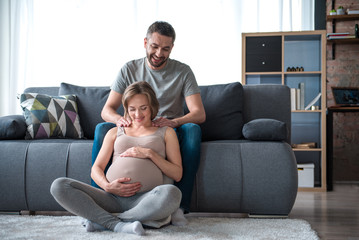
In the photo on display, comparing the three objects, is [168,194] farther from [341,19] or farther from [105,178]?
[341,19]

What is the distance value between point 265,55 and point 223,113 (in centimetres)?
142

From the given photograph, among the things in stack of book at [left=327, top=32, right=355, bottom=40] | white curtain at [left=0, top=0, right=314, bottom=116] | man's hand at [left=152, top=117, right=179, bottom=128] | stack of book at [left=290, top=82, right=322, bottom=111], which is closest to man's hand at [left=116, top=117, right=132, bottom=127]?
man's hand at [left=152, top=117, right=179, bottom=128]

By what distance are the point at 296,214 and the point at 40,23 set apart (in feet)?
11.9

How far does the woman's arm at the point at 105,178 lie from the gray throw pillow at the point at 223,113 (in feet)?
2.66

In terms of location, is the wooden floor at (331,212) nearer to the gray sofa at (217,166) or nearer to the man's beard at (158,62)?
the gray sofa at (217,166)

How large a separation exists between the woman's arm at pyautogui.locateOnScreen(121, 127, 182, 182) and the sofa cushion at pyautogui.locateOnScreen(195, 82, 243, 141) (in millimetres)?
683

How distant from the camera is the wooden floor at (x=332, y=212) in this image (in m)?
2.10

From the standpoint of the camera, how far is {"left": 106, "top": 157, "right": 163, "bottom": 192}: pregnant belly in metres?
1.94

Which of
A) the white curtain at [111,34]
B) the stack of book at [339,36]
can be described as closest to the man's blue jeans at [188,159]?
the white curtain at [111,34]

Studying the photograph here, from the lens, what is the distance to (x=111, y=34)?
4.68 meters

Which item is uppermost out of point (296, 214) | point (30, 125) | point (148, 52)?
point (148, 52)

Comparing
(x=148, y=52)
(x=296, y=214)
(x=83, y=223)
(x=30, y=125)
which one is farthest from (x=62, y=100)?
(x=296, y=214)

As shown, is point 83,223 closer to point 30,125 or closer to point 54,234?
point 54,234

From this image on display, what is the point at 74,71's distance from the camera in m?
4.71
